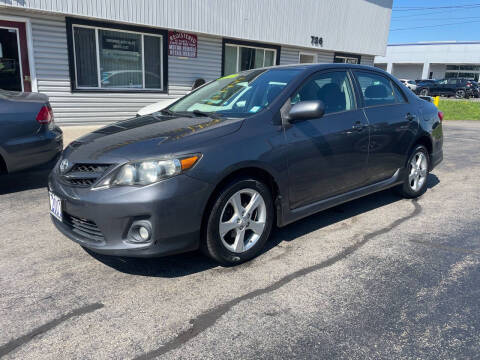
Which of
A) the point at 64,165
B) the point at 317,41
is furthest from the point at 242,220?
the point at 317,41

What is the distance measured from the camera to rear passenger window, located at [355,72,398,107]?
14.1 ft

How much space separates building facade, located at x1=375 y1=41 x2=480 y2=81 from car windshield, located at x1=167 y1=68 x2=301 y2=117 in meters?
57.9

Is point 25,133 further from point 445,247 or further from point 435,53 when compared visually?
point 435,53

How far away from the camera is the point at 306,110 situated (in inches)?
131

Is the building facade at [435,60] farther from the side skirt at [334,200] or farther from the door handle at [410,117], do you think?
the side skirt at [334,200]

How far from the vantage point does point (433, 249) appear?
145 inches

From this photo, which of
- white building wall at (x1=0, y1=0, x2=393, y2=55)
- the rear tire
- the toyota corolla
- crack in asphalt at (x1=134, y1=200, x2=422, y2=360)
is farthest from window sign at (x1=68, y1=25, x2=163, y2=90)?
crack in asphalt at (x1=134, y1=200, x2=422, y2=360)

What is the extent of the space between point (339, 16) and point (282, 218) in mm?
14333

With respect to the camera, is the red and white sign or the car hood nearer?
the car hood

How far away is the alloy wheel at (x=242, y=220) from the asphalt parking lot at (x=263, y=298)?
213mm

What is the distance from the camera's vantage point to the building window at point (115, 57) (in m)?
9.75

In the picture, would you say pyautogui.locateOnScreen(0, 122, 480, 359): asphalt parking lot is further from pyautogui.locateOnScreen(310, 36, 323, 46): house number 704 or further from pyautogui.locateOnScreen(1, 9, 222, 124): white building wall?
pyautogui.locateOnScreen(310, 36, 323, 46): house number 704

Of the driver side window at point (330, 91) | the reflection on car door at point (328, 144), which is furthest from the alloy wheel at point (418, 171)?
the driver side window at point (330, 91)

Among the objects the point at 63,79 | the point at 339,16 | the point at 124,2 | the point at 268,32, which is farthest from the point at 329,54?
the point at 63,79
